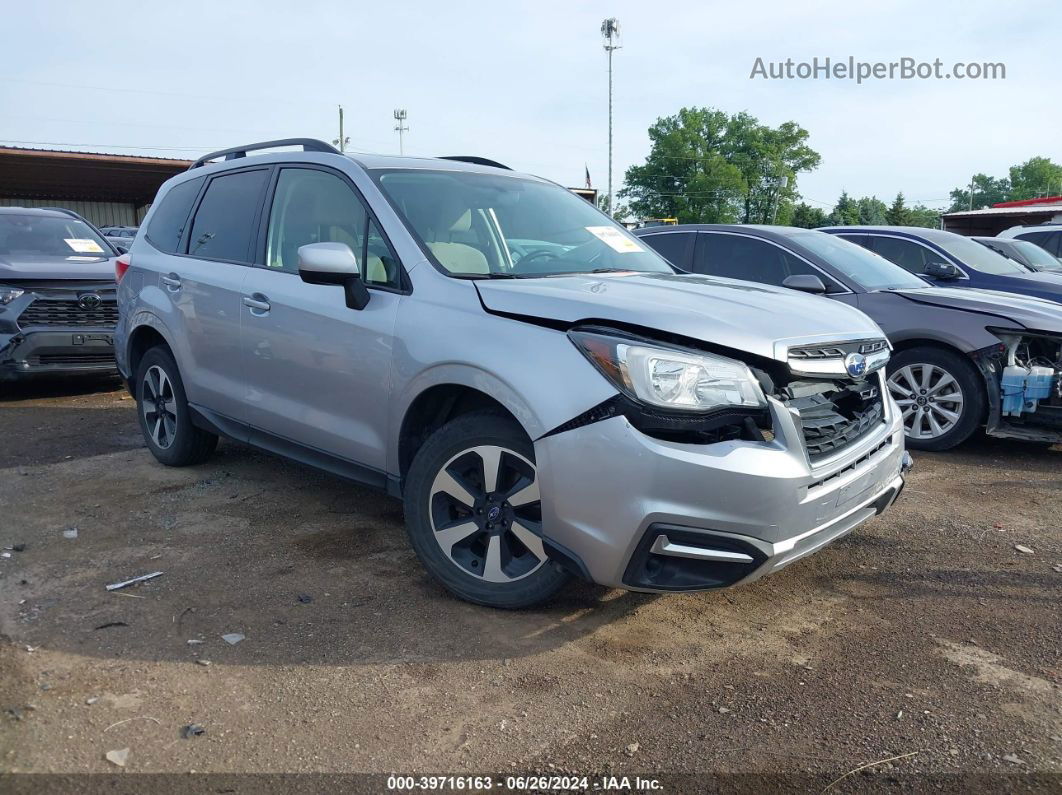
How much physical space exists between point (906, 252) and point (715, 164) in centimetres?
8164

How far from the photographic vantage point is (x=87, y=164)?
2848 centimetres

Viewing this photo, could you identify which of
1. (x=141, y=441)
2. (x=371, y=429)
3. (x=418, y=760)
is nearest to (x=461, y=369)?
Result: (x=371, y=429)

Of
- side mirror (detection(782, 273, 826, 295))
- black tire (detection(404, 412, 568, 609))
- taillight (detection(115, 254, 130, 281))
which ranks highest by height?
taillight (detection(115, 254, 130, 281))

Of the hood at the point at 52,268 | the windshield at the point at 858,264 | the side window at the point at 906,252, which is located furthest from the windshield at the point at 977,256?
the hood at the point at 52,268

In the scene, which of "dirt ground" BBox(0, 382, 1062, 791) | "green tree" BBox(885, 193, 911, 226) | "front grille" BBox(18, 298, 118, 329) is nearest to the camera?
"dirt ground" BBox(0, 382, 1062, 791)

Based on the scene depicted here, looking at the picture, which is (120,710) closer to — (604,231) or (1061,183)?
(604,231)

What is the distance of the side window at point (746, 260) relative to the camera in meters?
7.03

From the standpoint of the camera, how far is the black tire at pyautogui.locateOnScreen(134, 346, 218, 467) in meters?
5.27

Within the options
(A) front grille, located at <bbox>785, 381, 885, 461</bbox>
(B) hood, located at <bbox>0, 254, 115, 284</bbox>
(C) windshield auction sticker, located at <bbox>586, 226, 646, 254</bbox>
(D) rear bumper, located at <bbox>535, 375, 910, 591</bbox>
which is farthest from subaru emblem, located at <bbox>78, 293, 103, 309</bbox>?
(A) front grille, located at <bbox>785, 381, 885, 461</bbox>

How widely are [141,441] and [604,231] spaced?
3939mm

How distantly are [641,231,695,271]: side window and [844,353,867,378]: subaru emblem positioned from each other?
13.6 ft

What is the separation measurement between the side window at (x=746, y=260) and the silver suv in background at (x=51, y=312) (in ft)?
17.7

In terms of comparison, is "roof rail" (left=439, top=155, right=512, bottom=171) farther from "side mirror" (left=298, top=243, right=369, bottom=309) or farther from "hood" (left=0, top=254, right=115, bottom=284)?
"hood" (left=0, top=254, right=115, bottom=284)

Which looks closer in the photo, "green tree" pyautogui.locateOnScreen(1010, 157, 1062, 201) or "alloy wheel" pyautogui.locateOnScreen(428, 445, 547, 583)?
"alloy wheel" pyautogui.locateOnScreen(428, 445, 547, 583)
